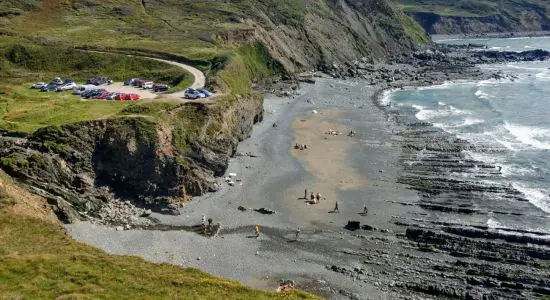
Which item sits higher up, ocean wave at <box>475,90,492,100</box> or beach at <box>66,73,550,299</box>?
ocean wave at <box>475,90,492,100</box>

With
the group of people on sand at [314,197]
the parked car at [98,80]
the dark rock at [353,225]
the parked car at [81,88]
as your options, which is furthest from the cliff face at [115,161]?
the parked car at [98,80]

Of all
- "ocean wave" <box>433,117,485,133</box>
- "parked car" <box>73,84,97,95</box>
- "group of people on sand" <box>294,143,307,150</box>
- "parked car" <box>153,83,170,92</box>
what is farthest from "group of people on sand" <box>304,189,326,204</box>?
"ocean wave" <box>433,117,485,133</box>

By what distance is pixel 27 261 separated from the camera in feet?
135

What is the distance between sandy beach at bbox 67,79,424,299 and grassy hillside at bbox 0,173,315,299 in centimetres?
986

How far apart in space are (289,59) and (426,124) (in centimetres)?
5838

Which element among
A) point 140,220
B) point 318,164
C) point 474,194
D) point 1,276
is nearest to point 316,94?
point 318,164

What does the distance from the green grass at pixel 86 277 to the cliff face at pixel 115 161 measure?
14750 mm

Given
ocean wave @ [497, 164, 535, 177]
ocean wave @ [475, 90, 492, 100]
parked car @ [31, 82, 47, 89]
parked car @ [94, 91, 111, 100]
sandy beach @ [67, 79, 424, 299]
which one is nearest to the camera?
sandy beach @ [67, 79, 424, 299]

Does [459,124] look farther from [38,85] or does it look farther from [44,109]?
[38,85]

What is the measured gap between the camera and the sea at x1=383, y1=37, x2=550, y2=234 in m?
71.5

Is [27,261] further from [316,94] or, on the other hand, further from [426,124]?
[316,94]

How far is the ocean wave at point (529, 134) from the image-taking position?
97188 mm

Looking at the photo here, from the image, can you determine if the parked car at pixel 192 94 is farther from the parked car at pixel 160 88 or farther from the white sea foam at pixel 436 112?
the white sea foam at pixel 436 112

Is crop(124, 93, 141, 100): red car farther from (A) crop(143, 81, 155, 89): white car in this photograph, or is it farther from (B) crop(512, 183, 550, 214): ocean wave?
(B) crop(512, 183, 550, 214): ocean wave
